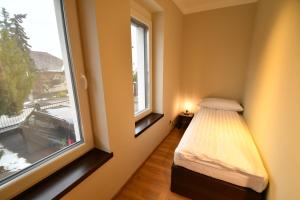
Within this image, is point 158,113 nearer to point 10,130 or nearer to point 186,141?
point 186,141

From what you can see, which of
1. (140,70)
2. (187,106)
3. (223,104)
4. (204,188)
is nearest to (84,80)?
(140,70)

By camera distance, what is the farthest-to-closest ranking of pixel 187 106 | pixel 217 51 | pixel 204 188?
pixel 187 106
pixel 217 51
pixel 204 188

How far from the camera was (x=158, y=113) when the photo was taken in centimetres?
237

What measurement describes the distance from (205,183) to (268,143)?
674 millimetres

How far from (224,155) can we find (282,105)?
62cm

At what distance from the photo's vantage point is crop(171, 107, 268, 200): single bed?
3.85 ft

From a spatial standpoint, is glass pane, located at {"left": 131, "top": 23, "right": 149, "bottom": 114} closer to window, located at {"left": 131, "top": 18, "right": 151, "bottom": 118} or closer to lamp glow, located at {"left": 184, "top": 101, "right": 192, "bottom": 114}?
window, located at {"left": 131, "top": 18, "right": 151, "bottom": 118}

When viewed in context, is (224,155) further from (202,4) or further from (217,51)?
(202,4)

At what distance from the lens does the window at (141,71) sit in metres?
1.97

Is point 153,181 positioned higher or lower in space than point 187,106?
lower

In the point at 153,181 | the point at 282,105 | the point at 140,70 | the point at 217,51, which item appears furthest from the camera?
the point at 217,51

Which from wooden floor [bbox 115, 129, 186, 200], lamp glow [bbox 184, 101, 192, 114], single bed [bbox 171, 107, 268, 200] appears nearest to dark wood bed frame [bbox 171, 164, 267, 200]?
single bed [bbox 171, 107, 268, 200]

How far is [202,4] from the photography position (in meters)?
2.64

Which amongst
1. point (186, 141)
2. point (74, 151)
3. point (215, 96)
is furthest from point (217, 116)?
point (74, 151)
